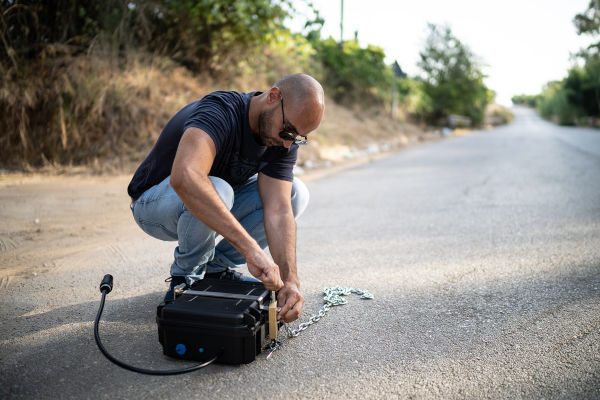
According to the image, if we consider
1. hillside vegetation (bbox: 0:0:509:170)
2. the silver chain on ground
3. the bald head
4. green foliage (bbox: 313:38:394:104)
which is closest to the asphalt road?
the silver chain on ground

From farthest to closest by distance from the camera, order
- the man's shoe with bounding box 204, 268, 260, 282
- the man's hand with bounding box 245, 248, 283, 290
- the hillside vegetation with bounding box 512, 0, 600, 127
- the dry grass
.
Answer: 1. the hillside vegetation with bounding box 512, 0, 600, 127
2. the dry grass
3. the man's shoe with bounding box 204, 268, 260, 282
4. the man's hand with bounding box 245, 248, 283, 290

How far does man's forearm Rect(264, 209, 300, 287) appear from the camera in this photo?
2248 millimetres

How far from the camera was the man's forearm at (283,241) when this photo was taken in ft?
7.38

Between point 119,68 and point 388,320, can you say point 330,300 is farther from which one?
point 119,68

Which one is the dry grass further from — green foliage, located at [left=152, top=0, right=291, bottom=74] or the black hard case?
the black hard case

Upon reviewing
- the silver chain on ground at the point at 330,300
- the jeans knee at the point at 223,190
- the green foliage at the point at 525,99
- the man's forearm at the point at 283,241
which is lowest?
the silver chain on ground at the point at 330,300

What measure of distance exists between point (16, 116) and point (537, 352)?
683 centimetres

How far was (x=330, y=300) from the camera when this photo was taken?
8.39ft

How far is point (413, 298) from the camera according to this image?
260cm

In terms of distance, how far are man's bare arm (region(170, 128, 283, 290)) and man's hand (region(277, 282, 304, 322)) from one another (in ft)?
0.43

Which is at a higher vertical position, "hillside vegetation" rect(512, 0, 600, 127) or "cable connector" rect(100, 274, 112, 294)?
"hillside vegetation" rect(512, 0, 600, 127)

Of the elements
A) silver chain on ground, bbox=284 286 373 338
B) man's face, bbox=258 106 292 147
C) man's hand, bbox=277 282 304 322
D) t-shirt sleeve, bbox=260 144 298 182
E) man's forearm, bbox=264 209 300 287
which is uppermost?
man's face, bbox=258 106 292 147

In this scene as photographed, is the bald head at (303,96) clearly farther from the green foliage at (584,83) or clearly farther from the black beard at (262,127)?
the green foliage at (584,83)

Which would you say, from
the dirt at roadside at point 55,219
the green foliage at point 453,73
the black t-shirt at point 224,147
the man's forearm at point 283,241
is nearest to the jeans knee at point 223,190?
the black t-shirt at point 224,147
